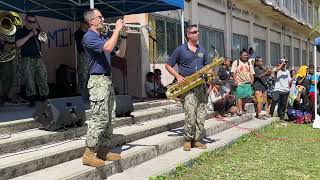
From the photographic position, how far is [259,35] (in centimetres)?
2798

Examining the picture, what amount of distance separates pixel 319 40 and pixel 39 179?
9.86 metres

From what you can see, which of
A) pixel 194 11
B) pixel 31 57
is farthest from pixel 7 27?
pixel 194 11

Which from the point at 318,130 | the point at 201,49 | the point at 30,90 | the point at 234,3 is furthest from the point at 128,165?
the point at 234,3

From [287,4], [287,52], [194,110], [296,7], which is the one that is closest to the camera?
[194,110]

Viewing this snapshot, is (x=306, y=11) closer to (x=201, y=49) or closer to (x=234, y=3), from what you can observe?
(x=234, y=3)

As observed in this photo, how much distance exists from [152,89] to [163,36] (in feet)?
8.08

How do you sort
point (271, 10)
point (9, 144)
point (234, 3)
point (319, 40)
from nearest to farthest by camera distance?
point (9, 144)
point (319, 40)
point (234, 3)
point (271, 10)

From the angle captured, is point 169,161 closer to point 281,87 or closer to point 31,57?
point 31,57

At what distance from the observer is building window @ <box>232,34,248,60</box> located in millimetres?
22688

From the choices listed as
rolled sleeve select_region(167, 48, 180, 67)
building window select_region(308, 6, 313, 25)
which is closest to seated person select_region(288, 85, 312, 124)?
rolled sleeve select_region(167, 48, 180, 67)

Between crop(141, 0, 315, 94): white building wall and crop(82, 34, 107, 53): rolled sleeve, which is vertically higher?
crop(141, 0, 315, 94): white building wall

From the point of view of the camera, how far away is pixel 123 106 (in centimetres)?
904

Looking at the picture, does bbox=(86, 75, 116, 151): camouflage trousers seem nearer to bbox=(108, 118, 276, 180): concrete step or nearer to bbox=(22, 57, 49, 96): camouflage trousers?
bbox=(108, 118, 276, 180): concrete step

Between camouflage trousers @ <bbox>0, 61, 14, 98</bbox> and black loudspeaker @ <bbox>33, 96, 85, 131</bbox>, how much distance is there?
1818 mm
